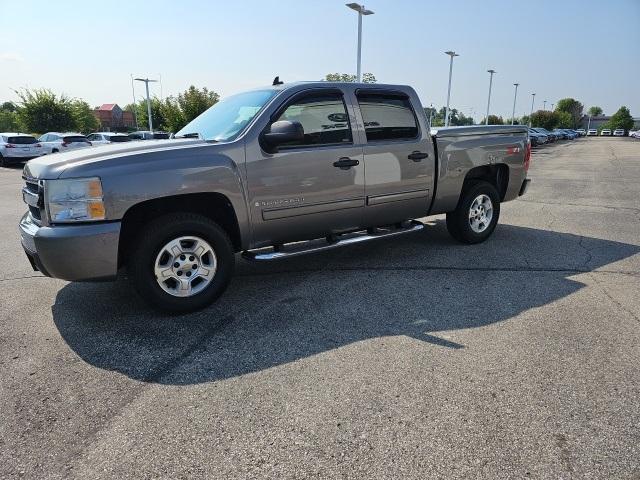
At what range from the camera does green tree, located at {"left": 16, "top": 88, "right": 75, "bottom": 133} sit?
4316 centimetres

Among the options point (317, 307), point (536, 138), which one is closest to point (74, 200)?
point (317, 307)

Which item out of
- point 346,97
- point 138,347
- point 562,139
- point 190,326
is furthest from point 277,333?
point 562,139

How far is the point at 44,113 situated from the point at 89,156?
48079 millimetres

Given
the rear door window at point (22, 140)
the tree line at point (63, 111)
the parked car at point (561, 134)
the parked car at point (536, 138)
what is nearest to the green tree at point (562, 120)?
the parked car at point (561, 134)

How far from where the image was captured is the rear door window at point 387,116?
16.6ft

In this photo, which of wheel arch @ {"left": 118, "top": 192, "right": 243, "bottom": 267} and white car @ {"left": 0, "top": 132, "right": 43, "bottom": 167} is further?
white car @ {"left": 0, "top": 132, "right": 43, "bottom": 167}

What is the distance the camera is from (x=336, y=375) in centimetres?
314

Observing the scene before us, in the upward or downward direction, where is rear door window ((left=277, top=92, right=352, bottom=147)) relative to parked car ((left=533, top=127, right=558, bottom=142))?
upward

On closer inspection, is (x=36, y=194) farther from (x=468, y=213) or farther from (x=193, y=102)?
(x=193, y=102)

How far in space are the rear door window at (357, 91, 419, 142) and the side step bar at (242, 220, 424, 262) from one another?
3.47 ft

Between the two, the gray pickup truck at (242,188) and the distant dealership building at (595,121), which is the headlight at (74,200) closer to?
the gray pickup truck at (242,188)

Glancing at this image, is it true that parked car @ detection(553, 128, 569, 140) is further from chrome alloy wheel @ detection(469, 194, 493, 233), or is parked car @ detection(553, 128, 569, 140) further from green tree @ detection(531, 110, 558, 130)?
chrome alloy wheel @ detection(469, 194, 493, 233)

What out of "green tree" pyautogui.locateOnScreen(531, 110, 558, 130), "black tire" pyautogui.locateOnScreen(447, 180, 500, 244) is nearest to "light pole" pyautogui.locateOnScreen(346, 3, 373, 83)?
"black tire" pyautogui.locateOnScreen(447, 180, 500, 244)

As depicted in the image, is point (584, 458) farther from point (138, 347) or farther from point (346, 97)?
point (346, 97)
